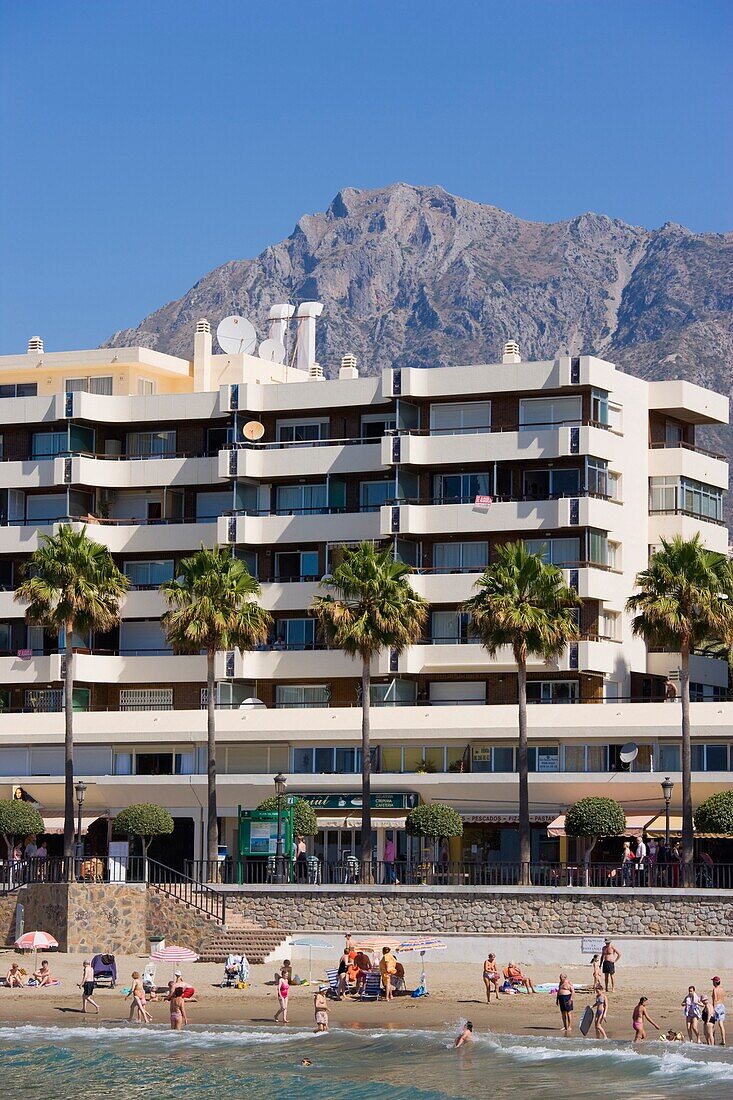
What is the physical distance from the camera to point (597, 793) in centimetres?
7631

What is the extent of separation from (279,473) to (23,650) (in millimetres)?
14334

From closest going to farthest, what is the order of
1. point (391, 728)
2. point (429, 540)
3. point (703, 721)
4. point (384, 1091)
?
point (384, 1091) → point (703, 721) → point (391, 728) → point (429, 540)

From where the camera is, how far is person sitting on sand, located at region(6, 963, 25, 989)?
202ft

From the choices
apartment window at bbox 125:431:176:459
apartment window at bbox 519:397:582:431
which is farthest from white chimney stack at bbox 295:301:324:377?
apartment window at bbox 519:397:582:431

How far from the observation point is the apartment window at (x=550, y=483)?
85.3m

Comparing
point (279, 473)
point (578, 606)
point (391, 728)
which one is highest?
point (279, 473)

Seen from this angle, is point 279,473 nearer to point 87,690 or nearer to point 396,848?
point 87,690

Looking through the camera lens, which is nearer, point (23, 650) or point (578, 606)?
point (578, 606)

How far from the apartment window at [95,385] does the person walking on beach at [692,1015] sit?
52447 mm

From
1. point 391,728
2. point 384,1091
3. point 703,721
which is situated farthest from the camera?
point 391,728

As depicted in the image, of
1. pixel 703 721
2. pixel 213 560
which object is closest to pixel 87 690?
pixel 213 560

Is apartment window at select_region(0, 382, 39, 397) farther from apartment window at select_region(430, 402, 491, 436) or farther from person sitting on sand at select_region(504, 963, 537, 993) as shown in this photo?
person sitting on sand at select_region(504, 963, 537, 993)

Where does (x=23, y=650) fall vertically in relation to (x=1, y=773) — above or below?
above

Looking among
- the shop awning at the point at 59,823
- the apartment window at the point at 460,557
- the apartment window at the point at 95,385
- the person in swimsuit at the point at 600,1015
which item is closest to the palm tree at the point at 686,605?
the apartment window at the point at 460,557
